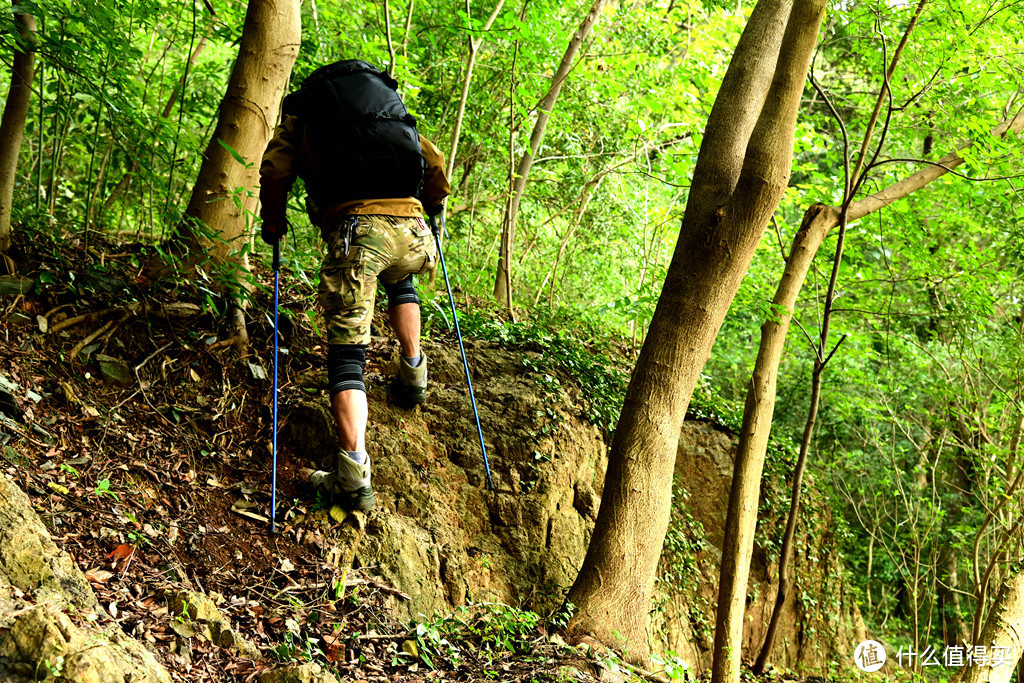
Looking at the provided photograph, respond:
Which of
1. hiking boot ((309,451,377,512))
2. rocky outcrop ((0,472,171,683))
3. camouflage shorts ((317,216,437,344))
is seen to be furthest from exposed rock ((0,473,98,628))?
camouflage shorts ((317,216,437,344))

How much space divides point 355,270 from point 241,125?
4.67 feet

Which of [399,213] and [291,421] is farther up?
[399,213]

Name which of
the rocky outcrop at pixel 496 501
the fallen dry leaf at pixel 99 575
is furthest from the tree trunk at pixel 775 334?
the fallen dry leaf at pixel 99 575

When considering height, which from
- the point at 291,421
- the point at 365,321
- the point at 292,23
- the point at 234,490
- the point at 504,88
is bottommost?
the point at 234,490

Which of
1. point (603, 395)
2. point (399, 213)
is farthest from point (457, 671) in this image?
point (603, 395)

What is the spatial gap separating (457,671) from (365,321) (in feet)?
5.68

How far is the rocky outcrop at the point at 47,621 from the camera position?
1.77 m

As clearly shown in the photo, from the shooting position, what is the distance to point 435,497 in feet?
12.9

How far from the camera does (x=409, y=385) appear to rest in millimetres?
4223

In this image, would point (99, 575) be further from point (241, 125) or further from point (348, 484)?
point (241, 125)

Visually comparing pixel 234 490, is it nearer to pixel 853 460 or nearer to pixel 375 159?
pixel 375 159

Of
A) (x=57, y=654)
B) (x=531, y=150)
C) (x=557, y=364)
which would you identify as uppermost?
(x=531, y=150)

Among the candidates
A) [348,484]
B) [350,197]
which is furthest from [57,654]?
[350,197]

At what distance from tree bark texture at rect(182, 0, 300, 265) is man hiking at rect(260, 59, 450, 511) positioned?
589 millimetres
